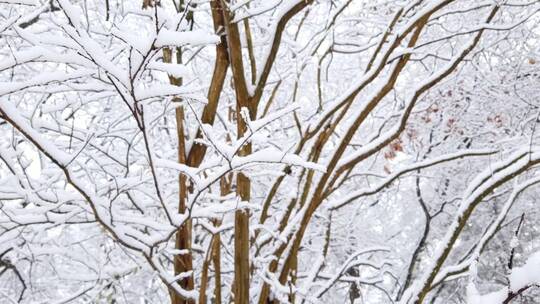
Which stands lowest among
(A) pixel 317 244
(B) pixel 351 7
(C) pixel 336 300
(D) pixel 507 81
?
(C) pixel 336 300

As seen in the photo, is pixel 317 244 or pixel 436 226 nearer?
pixel 317 244

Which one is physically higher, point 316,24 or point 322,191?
point 316,24

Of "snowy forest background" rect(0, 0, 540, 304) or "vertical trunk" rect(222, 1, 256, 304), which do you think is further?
"vertical trunk" rect(222, 1, 256, 304)

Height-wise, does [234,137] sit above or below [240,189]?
above

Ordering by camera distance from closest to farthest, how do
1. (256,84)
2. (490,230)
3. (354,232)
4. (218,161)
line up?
1. (218,161)
2. (256,84)
3. (490,230)
4. (354,232)

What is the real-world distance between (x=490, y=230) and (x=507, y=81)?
339 cm

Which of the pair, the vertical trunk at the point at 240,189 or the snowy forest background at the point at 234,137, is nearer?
the snowy forest background at the point at 234,137

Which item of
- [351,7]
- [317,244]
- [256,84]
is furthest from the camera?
[317,244]

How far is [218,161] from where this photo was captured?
5.62 feet

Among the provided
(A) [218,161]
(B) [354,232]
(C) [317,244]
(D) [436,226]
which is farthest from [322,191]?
(D) [436,226]

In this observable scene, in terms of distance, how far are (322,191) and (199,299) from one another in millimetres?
812

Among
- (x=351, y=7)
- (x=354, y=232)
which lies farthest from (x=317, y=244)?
(x=351, y=7)

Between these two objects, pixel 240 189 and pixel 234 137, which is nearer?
pixel 234 137

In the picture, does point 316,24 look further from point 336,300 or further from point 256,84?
point 336,300
